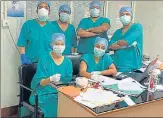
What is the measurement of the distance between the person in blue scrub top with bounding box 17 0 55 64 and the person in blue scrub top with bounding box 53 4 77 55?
175mm

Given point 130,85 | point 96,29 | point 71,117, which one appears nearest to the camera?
point 71,117

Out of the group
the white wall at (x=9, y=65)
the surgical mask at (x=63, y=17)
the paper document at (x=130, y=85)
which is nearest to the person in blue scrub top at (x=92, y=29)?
the surgical mask at (x=63, y=17)

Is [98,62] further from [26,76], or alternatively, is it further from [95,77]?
[26,76]

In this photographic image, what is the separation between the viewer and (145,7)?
149 inches

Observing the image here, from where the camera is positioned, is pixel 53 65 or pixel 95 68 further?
pixel 95 68

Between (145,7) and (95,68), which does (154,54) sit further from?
(95,68)

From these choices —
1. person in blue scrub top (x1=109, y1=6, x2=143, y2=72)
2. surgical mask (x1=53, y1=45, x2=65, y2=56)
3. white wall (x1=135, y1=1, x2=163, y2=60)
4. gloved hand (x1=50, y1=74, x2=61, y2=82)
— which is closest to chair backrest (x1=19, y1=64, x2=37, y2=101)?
surgical mask (x1=53, y1=45, x2=65, y2=56)

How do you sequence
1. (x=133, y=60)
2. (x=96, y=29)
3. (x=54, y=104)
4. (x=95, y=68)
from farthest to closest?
(x=96, y=29), (x=133, y=60), (x=95, y=68), (x=54, y=104)

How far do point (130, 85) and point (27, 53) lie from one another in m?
1.28

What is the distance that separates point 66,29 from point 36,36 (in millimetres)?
383

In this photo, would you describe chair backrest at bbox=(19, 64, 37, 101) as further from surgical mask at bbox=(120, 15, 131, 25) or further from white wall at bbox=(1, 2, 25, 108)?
surgical mask at bbox=(120, 15, 131, 25)

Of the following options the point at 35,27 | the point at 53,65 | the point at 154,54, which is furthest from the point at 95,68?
the point at 154,54

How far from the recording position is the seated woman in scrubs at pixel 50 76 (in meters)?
2.01

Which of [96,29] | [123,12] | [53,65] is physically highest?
[123,12]
